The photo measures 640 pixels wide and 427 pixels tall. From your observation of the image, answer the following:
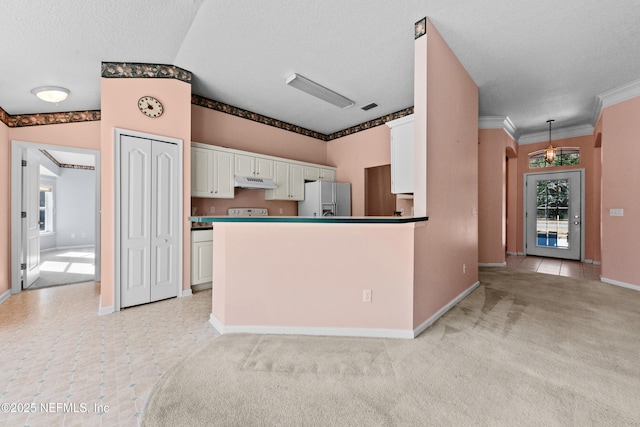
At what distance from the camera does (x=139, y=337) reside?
2488mm

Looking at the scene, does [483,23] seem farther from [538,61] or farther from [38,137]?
[38,137]

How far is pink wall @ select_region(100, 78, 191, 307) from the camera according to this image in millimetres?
3082

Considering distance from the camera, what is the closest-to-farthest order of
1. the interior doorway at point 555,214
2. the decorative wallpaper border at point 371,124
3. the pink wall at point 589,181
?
the decorative wallpaper border at point 371,124
the pink wall at point 589,181
the interior doorway at point 555,214

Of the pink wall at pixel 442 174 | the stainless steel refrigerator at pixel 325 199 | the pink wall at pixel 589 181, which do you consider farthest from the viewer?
the pink wall at pixel 589 181

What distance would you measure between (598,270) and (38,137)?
9445 millimetres

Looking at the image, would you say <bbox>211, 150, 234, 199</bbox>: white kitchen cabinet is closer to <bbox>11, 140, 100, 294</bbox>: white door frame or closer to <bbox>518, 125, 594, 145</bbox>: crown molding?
<bbox>11, 140, 100, 294</bbox>: white door frame

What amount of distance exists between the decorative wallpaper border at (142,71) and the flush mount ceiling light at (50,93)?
70 centimetres

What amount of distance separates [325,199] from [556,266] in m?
4.82

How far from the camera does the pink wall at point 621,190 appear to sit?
3883 mm

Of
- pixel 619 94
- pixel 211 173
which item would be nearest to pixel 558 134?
pixel 619 94

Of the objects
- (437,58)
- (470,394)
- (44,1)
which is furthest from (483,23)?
(44,1)

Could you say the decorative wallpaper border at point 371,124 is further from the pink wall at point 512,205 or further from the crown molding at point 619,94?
the pink wall at point 512,205

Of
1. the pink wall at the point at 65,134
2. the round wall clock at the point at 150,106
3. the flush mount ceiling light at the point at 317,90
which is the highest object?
the flush mount ceiling light at the point at 317,90

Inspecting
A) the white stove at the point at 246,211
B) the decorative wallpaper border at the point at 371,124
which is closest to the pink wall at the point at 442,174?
the decorative wallpaper border at the point at 371,124
